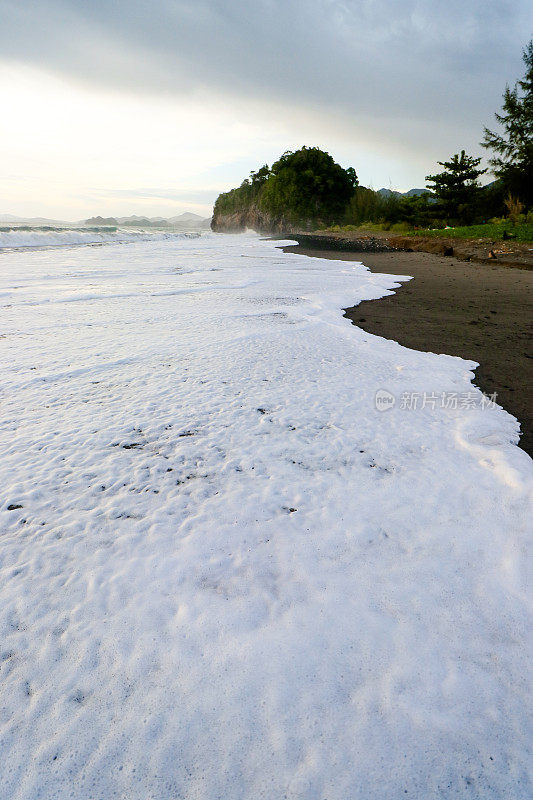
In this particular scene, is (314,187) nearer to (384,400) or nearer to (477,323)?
(477,323)

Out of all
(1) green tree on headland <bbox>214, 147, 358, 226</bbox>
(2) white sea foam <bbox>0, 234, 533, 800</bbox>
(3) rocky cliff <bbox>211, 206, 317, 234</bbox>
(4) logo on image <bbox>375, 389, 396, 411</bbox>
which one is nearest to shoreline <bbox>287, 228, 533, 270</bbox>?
(4) logo on image <bbox>375, 389, 396, 411</bbox>

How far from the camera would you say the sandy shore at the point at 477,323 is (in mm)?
3013

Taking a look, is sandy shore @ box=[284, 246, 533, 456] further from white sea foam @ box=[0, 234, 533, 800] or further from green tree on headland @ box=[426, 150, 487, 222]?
green tree on headland @ box=[426, 150, 487, 222]

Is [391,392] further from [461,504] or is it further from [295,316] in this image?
[295,316]

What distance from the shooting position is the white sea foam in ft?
3.01

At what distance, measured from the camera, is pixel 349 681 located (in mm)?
1070

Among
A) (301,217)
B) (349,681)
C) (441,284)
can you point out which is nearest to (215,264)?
(441,284)

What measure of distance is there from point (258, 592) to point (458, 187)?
1226 inches

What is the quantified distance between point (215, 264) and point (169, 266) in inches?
48.3

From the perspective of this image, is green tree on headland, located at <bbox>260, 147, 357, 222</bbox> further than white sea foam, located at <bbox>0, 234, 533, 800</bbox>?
Yes

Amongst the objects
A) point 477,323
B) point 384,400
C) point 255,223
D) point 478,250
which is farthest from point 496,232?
point 255,223

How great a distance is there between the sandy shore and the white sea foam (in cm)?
38

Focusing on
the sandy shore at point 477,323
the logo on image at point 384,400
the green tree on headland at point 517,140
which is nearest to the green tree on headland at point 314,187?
the green tree on headland at point 517,140

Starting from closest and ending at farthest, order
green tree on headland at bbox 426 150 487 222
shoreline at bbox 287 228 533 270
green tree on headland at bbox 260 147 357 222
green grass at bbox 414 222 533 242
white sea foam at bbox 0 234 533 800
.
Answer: white sea foam at bbox 0 234 533 800 → shoreline at bbox 287 228 533 270 → green grass at bbox 414 222 533 242 → green tree on headland at bbox 426 150 487 222 → green tree on headland at bbox 260 147 357 222
